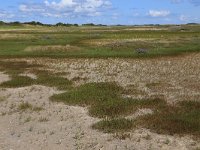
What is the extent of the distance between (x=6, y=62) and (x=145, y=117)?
108 ft

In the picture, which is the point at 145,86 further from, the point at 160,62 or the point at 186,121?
the point at 160,62

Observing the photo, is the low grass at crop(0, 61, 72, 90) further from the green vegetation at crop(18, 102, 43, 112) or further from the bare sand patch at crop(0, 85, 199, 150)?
the bare sand patch at crop(0, 85, 199, 150)

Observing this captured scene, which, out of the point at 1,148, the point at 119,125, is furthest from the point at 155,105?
the point at 1,148

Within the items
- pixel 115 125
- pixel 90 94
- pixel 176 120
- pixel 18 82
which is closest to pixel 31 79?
pixel 18 82

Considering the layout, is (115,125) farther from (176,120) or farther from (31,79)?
(31,79)

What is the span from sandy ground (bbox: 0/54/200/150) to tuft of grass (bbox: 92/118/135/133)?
0.53 meters

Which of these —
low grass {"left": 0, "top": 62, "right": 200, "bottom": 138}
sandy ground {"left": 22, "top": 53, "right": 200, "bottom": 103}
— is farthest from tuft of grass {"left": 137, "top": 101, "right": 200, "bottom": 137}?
sandy ground {"left": 22, "top": 53, "right": 200, "bottom": 103}

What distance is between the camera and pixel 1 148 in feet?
63.2

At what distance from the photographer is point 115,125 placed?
73.0ft

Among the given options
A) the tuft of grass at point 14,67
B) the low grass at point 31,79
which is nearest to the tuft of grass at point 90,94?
the low grass at point 31,79

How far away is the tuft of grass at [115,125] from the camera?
21.7m

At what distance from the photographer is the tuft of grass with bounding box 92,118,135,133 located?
21673mm

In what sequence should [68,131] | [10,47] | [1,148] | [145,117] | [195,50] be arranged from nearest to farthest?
[1,148], [68,131], [145,117], [195,50], [10,47]

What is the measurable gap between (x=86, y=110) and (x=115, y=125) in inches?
176
